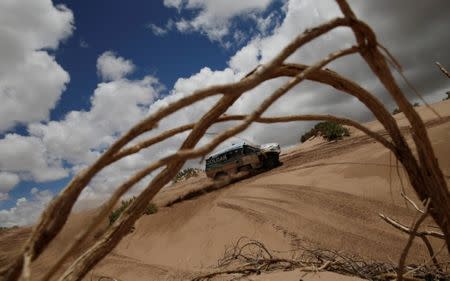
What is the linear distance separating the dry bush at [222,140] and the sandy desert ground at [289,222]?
15.8 ft

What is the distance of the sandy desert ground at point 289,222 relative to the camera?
7.38 meters

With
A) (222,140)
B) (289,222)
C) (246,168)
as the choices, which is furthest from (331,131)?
(222,140)

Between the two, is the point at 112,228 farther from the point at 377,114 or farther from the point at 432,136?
the point at 432,136

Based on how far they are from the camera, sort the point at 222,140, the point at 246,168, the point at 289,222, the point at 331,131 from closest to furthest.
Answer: the point at 222,140 → the point at 289,222 → the point at 246,168 → the point at 331,131

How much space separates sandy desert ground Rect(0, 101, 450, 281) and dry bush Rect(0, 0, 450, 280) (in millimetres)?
4816

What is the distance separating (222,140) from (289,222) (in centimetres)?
835

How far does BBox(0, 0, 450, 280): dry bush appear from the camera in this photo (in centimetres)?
87

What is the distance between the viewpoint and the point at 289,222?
29.3 feet

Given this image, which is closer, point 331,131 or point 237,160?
point 237,160

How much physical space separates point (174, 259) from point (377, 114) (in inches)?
315

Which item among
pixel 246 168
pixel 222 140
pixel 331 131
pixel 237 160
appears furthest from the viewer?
pixel 331 131

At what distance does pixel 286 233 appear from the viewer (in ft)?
27.3

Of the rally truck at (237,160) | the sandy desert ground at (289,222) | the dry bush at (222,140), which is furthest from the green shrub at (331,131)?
the dry bush at (222,140)

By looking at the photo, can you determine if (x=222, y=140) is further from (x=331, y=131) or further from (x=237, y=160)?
(x=331, y=131)
